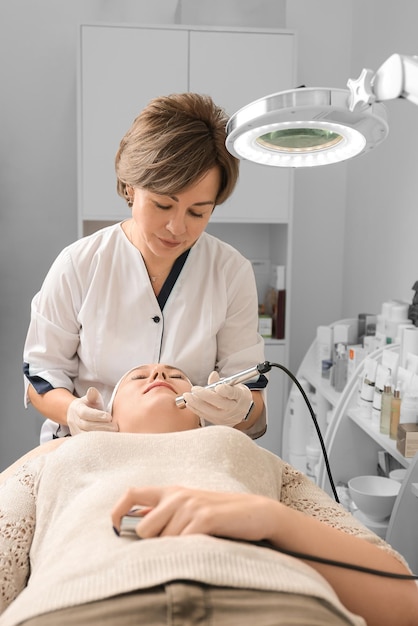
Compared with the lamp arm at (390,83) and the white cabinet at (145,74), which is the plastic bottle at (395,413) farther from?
the white cabinet at (145,74)

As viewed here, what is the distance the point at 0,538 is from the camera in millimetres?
1059

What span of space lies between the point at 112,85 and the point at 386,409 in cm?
170

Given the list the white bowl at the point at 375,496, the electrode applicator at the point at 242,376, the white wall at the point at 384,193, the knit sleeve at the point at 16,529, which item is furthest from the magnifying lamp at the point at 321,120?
the white wall at the point at 384,193

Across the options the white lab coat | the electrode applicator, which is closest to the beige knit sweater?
the electrode applicator

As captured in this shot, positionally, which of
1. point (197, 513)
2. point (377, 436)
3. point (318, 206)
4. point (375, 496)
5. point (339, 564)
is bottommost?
point (375, 496)

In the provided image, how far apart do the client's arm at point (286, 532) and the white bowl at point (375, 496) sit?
0.79 meters

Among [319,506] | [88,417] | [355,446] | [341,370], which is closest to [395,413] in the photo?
[355,446]

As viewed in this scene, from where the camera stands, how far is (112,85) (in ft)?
8.77

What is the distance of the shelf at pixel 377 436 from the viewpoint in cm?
170

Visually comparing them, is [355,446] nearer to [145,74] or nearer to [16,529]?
[16,529]

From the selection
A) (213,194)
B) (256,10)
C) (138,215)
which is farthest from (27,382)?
(256,10)

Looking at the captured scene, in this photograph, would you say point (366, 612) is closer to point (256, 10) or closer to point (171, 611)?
point (171, 611)

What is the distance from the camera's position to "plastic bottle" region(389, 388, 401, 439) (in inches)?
70.1

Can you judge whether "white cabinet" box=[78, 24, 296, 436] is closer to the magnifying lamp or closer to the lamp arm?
the magnifying lamp
